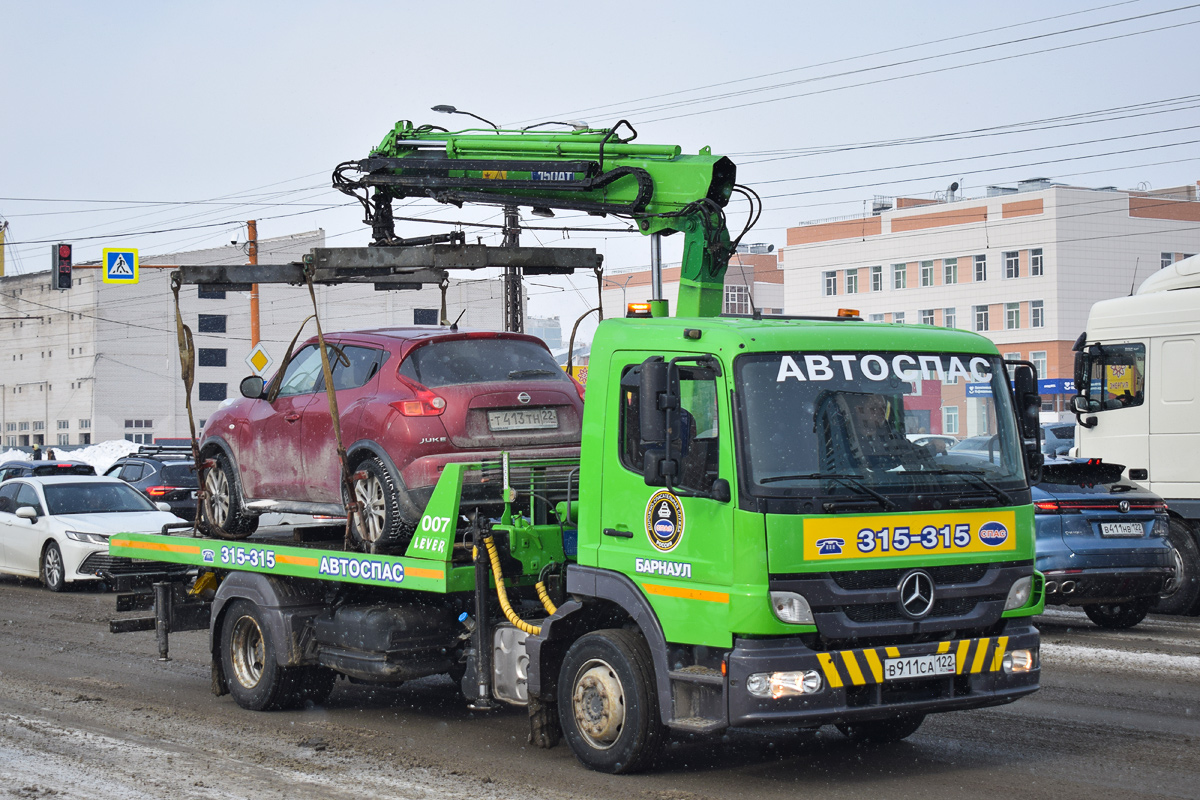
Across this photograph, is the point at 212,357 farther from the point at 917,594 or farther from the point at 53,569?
the point at 917,594

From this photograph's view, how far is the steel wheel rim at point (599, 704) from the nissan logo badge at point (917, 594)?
1.48 metres

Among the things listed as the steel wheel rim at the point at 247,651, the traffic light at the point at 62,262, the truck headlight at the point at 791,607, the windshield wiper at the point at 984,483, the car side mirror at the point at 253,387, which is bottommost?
the steel wheel rim at the point at 247,651

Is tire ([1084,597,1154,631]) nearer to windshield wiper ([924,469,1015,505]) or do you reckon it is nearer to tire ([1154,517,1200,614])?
tire ([1154,517,1200,614])

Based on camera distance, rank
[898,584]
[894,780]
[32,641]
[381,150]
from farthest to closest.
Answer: [32,641] < [381,150] < [894,780] < [898,584]

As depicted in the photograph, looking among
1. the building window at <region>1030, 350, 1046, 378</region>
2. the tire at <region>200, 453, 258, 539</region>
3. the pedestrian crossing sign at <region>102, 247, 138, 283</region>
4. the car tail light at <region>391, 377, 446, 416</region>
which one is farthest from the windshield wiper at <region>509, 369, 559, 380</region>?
the building window at <region>1030, 350, 1046, 378</region>

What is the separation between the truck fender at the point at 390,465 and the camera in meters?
8.41

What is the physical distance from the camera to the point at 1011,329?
70375mm

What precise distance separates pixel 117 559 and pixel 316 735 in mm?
3562

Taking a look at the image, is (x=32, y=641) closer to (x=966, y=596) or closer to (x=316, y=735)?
(x=316, y=735)

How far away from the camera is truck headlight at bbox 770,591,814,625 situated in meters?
6.18

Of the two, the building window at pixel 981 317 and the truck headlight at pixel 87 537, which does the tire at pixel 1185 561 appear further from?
the building window at pixel 981 317

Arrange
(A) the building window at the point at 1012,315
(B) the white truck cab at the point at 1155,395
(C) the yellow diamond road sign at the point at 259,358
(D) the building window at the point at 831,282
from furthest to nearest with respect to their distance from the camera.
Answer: (D) the building window at the point at 831,282, (A) the building window at the point at 1012,315, (C) the yellow diamond road sign at the point at 259,358, (B) the white truck cab at the point at 1155,395

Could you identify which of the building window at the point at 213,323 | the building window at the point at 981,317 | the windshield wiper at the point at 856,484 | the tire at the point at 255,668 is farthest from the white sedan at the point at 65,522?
the building window at the point at 981,317

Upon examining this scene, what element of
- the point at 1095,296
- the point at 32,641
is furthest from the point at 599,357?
the point at 1095,296
